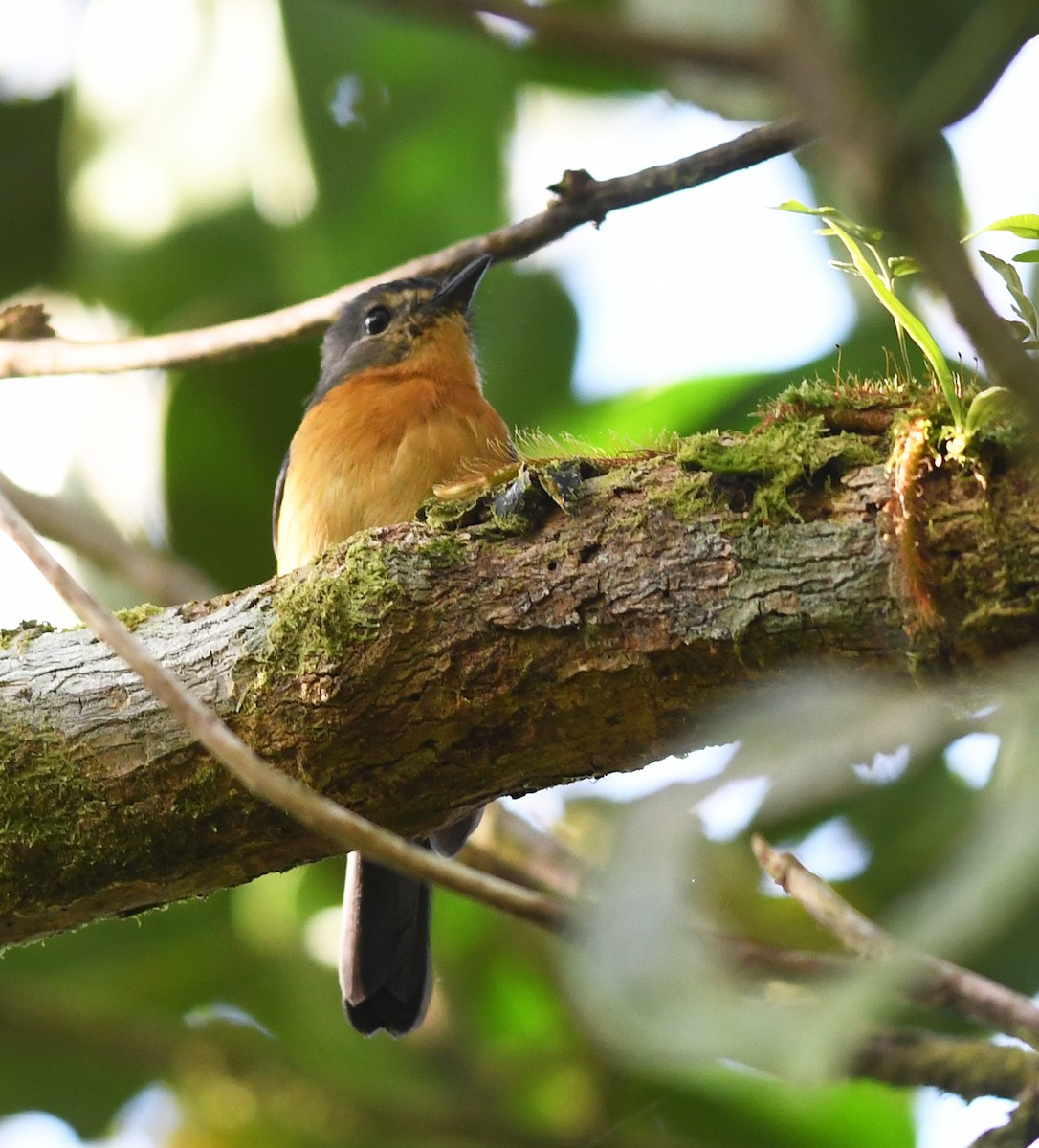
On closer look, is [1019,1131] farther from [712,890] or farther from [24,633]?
[24,633]

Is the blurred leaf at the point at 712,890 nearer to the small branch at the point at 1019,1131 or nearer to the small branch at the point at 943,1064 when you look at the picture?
the small branch at the point at 1019,1131

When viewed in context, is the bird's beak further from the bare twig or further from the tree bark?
the bare twig

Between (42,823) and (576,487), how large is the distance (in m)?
1.23

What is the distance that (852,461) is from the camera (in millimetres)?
2350

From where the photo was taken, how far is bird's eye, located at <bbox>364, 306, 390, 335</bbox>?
501 centimetres

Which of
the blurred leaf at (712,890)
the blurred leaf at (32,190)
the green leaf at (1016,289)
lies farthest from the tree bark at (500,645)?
the blurred leaf at (32,190)

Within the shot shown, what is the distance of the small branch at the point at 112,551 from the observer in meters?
4.85

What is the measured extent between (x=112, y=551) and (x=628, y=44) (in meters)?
4.33

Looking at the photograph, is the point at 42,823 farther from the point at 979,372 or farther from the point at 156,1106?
the point at 156,1106

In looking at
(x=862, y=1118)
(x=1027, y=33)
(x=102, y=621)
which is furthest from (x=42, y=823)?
(x=862, y=1118)

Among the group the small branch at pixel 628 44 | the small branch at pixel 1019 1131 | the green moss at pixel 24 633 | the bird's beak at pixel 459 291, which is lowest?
the small branch at pixel 1019 1131

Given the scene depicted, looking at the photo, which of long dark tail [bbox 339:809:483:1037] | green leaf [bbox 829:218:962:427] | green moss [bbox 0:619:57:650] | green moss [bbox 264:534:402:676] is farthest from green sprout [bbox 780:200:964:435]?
long dark tail [bbox 339:809:483:1037]

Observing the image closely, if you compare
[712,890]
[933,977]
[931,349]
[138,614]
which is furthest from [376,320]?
[712,890]

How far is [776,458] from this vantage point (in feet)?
7.84
